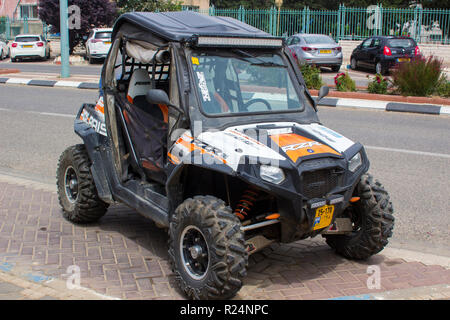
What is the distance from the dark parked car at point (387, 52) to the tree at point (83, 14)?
726 inches

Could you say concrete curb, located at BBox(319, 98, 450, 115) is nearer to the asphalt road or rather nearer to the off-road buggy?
the asphalt road

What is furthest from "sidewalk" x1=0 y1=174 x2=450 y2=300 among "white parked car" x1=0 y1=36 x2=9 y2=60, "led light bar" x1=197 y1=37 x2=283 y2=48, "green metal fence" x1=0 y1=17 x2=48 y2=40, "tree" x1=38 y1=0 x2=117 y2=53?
"green metal fence" x1=0 y1=17 x2=48 y2=40

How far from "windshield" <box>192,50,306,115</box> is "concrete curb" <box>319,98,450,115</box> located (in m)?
9.23

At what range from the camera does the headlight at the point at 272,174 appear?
13.0 feet

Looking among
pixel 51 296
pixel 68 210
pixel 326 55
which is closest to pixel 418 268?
pixel 51 296

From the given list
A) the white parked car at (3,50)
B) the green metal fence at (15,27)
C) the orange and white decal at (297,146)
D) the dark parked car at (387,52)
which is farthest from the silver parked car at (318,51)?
the green metal fence at (15,27)

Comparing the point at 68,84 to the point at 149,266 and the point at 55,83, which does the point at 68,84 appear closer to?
the point at 55,83

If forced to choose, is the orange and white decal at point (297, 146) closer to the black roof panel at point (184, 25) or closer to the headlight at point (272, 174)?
the headlight at point (272, 174)

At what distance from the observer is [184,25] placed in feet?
16.2

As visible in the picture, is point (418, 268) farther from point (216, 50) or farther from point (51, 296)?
point (51, 296)

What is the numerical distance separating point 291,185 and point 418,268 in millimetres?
1675

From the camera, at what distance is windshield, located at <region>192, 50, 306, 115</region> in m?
4.64

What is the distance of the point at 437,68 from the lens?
1527cm

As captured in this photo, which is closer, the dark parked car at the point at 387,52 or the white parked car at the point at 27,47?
the dark parked car at the point at 387,52
